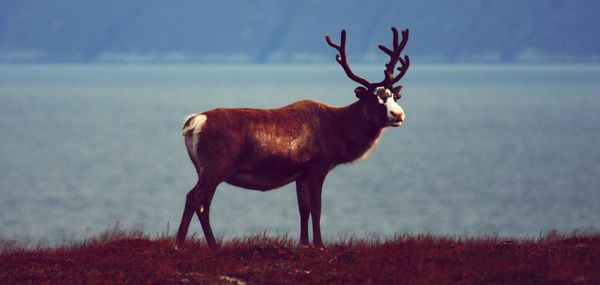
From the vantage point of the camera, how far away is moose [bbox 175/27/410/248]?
50.3 ft

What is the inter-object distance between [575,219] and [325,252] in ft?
179

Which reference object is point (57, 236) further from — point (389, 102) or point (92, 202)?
point (389, 102)

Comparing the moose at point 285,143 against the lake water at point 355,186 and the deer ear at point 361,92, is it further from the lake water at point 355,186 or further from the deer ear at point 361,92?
the lake water at point 355,186

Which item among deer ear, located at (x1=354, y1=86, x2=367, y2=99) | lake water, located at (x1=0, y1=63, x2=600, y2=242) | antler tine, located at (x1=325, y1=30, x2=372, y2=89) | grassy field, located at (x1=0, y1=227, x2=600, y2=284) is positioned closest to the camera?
grassy field, located at (x1=0, y1=227, x2=600, y2=284)

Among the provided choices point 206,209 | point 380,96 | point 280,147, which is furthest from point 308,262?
point 380,96

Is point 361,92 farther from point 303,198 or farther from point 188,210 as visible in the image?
point 188,210

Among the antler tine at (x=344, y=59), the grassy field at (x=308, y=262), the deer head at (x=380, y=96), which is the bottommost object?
the grassy field at (x=308, y=262)

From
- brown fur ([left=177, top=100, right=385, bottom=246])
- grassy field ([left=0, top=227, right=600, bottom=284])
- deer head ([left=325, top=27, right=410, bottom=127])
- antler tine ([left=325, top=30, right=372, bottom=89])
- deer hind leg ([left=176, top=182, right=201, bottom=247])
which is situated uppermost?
antler tine ([left=325, top=30, right=372, bottom=89])

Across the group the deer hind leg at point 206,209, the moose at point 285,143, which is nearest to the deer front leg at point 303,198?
the moose at point 285,143

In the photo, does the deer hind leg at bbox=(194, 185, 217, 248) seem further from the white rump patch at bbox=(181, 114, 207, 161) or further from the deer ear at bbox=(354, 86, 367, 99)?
the deer ear at bbox=(354, 86, 367, 99)

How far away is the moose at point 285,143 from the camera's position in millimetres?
15328

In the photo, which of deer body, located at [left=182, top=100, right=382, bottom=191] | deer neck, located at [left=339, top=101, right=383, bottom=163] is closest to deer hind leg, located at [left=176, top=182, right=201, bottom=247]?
deer body, located at [left=182, top=100, right=382, bottom=191]

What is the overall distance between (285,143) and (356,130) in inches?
58.4

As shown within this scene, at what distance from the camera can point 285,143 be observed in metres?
16.0
